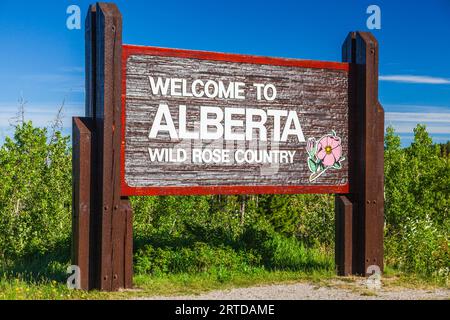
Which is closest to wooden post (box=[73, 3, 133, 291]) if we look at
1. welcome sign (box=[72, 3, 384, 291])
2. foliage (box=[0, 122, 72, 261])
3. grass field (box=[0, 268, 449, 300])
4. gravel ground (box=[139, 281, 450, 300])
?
welcome sign (box=[72, 3, 384, 291])

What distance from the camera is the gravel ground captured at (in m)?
8.37

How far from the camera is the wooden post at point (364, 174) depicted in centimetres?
1014

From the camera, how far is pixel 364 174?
33.4ft

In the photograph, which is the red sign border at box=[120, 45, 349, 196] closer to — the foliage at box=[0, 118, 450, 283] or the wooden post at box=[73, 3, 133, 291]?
the wooden post at box=[73, 3, 133, 291]

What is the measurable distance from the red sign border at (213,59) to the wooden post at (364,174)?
0.28 metres

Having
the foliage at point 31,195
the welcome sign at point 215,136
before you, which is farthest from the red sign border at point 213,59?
the foliage at point 31,195

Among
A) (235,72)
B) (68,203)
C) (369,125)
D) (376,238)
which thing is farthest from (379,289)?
(68,203)

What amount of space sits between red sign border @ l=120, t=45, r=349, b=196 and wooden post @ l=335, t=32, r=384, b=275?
0.92ft

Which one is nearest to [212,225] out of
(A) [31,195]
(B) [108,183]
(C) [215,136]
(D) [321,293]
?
(A) [31,195]

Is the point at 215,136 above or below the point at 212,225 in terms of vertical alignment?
above

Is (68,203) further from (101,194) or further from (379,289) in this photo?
(379,289)

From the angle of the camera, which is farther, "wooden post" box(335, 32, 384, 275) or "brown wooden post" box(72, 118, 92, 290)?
"wooden post" box(335, 32, 384, 275)

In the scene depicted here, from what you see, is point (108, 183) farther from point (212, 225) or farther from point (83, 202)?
point (212, 225)

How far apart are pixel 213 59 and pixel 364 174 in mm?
3316
